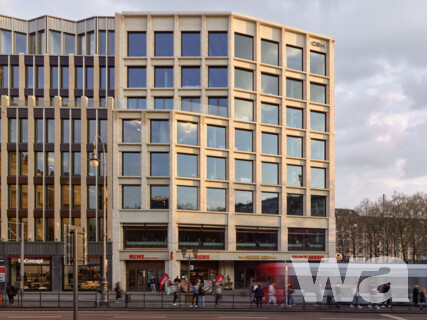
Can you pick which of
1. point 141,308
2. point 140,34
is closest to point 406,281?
point 141,308

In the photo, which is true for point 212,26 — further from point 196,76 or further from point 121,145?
point 121,145

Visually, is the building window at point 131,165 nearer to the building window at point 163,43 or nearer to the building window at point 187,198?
the building window at point 187,198

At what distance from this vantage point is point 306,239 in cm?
5594

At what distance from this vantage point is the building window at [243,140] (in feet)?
174

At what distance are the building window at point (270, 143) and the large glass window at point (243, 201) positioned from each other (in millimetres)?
5492

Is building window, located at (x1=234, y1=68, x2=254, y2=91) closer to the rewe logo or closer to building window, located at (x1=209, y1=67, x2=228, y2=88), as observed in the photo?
building window, located at (x1=209, y1=67, x2=228, y2=88)

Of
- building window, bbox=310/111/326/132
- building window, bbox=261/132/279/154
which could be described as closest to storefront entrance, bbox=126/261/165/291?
building window, bbox=261/132/279/154

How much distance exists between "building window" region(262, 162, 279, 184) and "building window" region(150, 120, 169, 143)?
12.3 metres

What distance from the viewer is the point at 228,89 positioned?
52.5 m

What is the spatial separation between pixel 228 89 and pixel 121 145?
43.8 ft

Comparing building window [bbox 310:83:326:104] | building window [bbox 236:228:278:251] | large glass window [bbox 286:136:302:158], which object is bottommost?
building window [bbox 236:228:278:251]

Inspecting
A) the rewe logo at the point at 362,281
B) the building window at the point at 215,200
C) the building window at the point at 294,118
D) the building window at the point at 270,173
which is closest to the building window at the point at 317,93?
the building window at the point at 294,118

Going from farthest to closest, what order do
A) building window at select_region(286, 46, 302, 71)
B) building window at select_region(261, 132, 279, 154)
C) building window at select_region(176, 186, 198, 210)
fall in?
building window at select_region(286, 46, 302, 71) → building window at select_region(261, 132, 279, 154) → building window at select_region(176, 186, 198, 210)

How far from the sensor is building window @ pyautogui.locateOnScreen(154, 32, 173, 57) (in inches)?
2084
